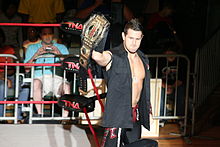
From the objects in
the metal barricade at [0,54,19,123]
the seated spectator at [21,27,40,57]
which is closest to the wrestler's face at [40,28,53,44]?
the seated spectator at [21,27,40,57]

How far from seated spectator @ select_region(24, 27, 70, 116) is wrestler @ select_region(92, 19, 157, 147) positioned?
2.11m

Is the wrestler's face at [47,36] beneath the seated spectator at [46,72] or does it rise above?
above

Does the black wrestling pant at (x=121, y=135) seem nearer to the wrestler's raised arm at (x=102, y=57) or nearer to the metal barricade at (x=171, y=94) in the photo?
the wrestler's raised arm at (x=102, y=57)

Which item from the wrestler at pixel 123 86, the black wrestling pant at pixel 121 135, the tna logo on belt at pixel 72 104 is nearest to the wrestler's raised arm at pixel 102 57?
the wrestler at pixel 123 86

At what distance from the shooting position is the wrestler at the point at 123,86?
3596mm

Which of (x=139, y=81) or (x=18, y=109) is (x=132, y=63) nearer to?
(x=139, y=81)

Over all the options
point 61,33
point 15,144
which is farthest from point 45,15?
point 15,144

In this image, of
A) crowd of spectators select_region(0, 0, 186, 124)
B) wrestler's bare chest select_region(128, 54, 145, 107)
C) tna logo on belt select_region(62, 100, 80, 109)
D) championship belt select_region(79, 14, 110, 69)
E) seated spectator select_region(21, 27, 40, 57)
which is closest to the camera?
championship belt select_region(79, 14, 110, 69)

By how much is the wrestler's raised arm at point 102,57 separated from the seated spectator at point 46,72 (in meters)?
2.23

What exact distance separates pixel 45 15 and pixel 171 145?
106 inches

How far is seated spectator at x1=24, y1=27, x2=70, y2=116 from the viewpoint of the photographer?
18.9 ft

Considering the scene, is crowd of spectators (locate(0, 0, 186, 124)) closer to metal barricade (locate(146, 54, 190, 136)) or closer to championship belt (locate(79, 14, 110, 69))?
metal barricade (locate(146, 54, 190, 136))

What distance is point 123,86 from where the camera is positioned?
3.60m

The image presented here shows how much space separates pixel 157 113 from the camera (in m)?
5.83
